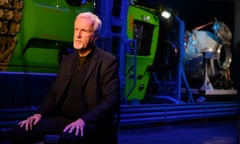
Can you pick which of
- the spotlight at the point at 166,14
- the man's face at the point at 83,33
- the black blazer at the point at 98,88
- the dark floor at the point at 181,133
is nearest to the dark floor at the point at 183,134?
the dark floor at the point at 181,133

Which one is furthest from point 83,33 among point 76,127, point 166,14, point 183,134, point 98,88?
point 166,14

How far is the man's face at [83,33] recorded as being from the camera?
2146 millimetres

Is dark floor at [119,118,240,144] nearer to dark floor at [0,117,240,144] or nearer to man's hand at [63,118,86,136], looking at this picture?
dark floor at [0,117,240,144]

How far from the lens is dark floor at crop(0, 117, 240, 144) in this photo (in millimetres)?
4625

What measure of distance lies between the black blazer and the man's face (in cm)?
10

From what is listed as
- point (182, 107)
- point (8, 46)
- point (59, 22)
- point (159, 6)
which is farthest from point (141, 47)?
point (8, 46)

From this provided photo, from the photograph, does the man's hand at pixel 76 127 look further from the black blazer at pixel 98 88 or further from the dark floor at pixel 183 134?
the dark floor at pixel 183 134

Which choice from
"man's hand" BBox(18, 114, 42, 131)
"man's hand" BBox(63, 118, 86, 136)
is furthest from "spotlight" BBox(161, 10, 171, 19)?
"man's hand" BBox(63, 118, 86, 136)

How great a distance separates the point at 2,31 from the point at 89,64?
183 cm

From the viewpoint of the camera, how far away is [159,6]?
6.13 meters

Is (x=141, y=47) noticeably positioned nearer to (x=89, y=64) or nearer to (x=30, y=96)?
(x=30, y=96)

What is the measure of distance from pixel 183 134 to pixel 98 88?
3291 millimetres

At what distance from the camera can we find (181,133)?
5.32 metres

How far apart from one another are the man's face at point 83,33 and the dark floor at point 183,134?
2.31 meters
